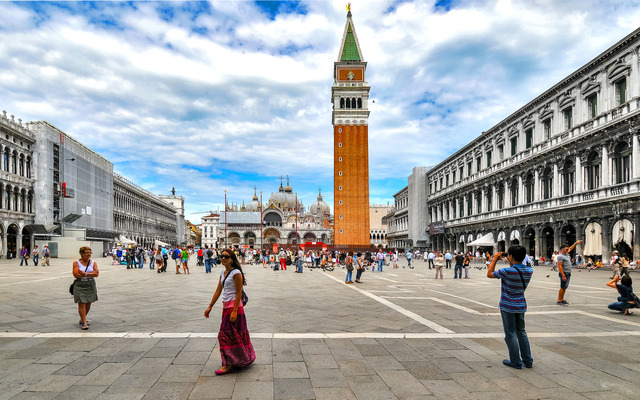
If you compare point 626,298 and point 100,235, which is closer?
point 626,298

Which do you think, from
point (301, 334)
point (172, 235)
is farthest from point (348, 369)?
point (172, 235)

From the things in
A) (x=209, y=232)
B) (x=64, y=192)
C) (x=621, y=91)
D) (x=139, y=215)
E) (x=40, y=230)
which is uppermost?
(x=621, y=91)

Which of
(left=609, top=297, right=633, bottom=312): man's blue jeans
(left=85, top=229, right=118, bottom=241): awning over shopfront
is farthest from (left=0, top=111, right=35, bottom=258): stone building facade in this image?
(left=609, top=297, right=633, bottom=312): man's blue jeans

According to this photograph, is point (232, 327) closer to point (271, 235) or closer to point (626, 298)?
point (626, 298)

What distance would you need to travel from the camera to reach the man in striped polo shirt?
5102 millimetres

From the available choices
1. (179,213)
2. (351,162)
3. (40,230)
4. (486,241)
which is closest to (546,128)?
(486,241)

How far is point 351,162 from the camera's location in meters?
64.8

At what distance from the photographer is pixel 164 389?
443cm

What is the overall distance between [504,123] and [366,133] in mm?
30271

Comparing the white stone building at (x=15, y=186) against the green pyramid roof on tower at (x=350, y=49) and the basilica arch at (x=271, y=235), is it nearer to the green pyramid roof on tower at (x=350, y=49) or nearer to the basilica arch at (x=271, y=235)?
the green pyramid roof on tower at (x=350, y=49)

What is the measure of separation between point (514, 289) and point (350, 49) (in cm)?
6845

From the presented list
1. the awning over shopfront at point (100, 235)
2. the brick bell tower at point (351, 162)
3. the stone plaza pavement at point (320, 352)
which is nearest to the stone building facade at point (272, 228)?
the brick bell tower at point (351, 162)

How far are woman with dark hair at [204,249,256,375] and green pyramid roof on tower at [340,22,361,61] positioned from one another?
2647 inches

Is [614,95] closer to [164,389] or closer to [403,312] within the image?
[403,312]
